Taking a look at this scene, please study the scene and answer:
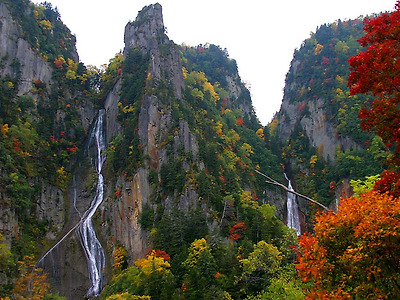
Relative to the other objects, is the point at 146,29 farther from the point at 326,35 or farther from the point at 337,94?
the point at 326,35

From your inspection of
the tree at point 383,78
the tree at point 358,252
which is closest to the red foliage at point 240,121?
the tree at point 383,78

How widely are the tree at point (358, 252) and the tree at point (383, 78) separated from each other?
2143mm

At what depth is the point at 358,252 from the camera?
7.80 metres

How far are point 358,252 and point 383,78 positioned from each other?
5.00 meters

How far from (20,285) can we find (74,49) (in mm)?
55733

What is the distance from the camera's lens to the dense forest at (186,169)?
9.73m

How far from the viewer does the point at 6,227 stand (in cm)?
3884

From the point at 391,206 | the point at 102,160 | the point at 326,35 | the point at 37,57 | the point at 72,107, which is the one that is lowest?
the point at 391,206

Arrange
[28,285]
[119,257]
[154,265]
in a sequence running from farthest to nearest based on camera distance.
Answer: [119,257] → [28,285] → [154,265]

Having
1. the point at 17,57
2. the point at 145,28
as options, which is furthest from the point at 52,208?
the point at 145,28

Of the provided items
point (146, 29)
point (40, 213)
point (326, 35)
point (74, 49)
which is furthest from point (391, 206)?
point (326, 35)

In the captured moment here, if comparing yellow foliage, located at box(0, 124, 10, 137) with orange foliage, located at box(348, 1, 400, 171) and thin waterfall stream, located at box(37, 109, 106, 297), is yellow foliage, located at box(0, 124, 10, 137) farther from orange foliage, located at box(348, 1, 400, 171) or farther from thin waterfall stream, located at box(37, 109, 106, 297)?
orange foliage, located at box(348, 1, 400, 171)

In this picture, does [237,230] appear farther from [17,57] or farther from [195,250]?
[17,57]

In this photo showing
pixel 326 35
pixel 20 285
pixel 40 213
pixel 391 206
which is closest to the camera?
pixel 391 206
